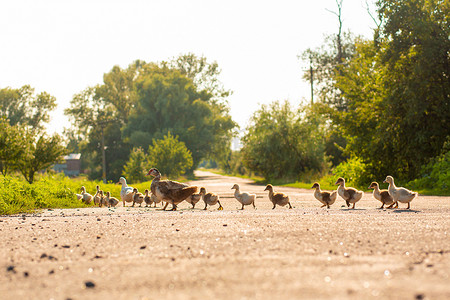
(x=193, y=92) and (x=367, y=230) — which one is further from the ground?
(x=193, y=92)

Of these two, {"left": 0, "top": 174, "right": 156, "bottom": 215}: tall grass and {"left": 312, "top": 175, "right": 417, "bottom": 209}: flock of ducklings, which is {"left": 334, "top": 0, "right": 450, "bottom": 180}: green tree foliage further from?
{"left": 0, "top": 174, "right": 156, "bottom": 215}: tall grass

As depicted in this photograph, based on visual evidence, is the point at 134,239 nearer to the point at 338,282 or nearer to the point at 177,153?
the point at 338,282

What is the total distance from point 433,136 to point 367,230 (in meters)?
18.7

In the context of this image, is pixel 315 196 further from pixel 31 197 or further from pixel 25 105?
pixel 25 105

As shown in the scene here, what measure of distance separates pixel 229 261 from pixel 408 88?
21925mm

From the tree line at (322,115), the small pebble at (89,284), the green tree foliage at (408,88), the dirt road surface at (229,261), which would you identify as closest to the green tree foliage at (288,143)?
the tree line at (322,115)

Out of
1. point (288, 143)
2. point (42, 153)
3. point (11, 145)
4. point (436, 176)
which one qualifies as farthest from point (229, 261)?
point (288, 143)

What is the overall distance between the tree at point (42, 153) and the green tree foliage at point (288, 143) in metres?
21.9

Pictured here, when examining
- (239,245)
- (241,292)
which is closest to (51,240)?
(239,245)

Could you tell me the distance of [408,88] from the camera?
24203 millimetres

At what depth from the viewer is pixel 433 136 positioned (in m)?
24.1

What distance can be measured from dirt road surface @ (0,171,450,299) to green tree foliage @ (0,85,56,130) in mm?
89067

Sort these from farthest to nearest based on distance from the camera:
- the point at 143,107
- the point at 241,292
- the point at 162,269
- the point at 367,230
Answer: the point at 143,107 < the point at 367,230 < the point at 162,269 < the point at 241,292

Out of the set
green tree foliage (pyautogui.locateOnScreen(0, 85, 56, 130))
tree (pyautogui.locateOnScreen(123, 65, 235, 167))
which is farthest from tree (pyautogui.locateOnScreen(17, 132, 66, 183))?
green tree foliage (pyautogui.locateOnScreen(0, 85, 56, 130))
